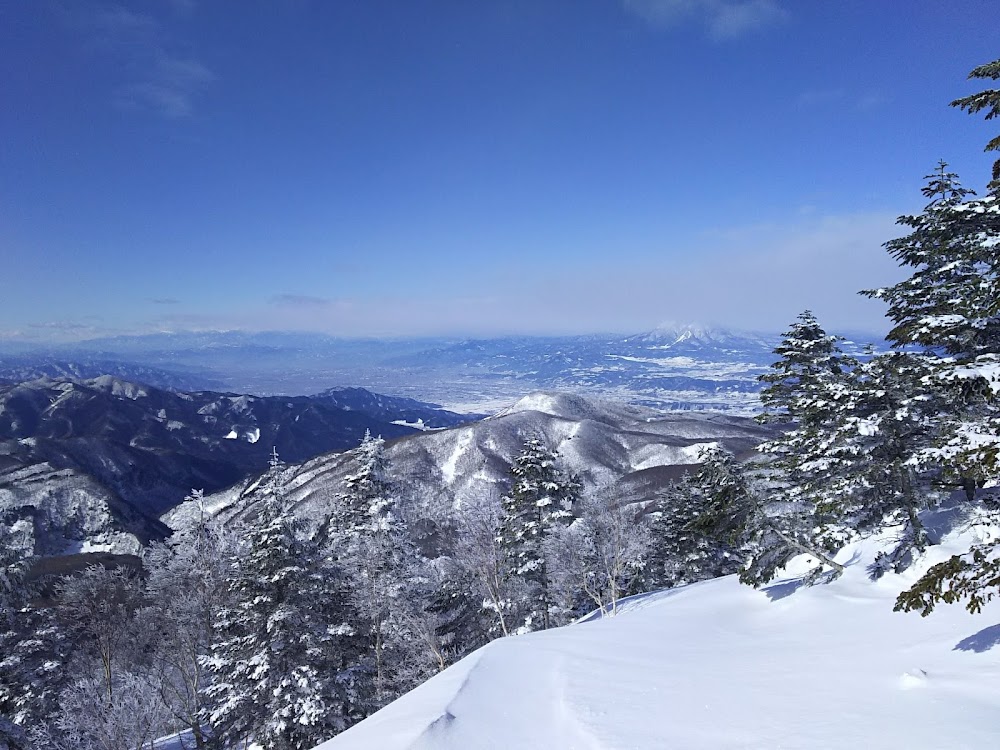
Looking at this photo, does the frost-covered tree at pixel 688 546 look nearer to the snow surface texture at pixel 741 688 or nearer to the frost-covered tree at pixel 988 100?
the snow surface texture at pixel 741 688

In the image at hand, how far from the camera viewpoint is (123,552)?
97.6m

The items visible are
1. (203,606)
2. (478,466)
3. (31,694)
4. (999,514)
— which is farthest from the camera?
(478,466)

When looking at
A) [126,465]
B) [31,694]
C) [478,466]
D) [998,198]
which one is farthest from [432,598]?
[126,465]

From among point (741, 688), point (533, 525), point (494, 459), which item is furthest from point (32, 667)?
point (494, 459)

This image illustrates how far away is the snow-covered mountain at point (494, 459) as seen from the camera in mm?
122938

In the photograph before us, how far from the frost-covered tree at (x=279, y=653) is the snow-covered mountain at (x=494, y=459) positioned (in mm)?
93902

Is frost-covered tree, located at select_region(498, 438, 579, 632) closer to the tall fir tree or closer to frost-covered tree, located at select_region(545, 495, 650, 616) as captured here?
frost-covered tree, located at select_region(545, 495, 650, 616)

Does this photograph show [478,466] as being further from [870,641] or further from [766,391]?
[870,641]

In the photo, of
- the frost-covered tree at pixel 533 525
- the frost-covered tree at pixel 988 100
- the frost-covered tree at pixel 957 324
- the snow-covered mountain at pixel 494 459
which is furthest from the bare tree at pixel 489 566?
the snow-covered mountain at pixel 494 459

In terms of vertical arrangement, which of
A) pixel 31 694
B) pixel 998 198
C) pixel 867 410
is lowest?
pixel 31 694

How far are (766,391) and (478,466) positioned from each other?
394 feet

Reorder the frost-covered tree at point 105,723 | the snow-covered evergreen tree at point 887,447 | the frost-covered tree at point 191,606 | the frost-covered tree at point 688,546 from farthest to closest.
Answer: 1. the frost-covered tree at point 688,546
2. the frost-covered tree at point 191,606
3. the frost-covered tree at point 105,723
4. the snow-covered evergreen tree at point 887,447

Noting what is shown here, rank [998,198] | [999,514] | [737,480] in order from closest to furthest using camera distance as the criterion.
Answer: [998,198] < [999,514] < [737,480]

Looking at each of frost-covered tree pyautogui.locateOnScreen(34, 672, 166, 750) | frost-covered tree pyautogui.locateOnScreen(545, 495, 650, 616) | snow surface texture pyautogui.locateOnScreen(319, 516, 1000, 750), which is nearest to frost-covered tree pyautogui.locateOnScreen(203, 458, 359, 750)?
frost-covered tree pyautogui.locateOnScreen(34, 672, 166, 750)
